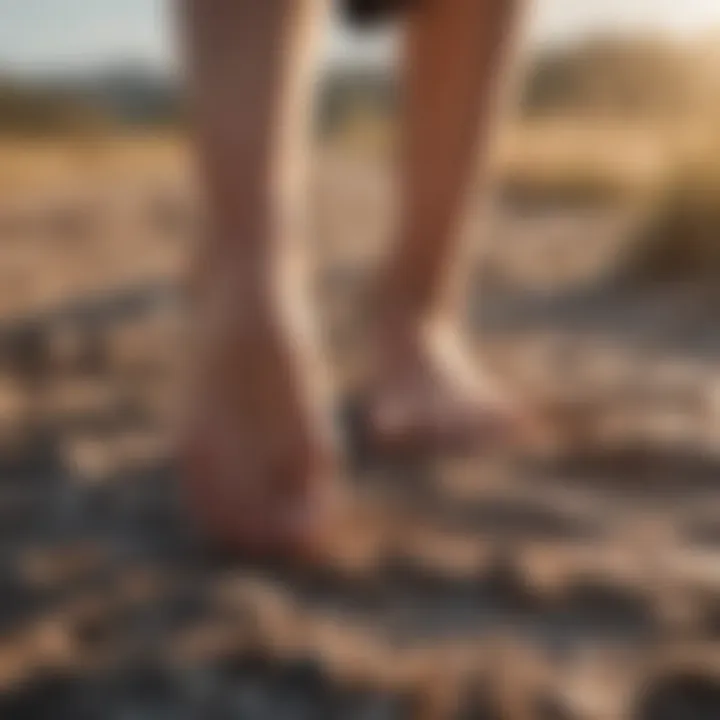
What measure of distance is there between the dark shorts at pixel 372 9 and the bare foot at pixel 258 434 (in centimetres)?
26

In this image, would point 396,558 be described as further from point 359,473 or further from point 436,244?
point 436,244

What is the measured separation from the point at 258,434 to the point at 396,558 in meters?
0.09

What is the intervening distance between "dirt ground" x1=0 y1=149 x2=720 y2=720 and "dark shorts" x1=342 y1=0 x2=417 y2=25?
0.13 meters

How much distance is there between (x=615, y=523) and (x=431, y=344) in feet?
0.70

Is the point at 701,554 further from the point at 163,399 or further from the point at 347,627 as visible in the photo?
the point at 163,399

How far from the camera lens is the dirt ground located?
546mm

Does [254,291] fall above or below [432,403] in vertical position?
above

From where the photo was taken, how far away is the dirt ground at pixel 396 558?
0.55 meters

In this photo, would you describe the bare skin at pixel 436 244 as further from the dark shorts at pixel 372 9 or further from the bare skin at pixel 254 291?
the bare skin at pixel 254 291

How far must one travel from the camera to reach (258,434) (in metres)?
0.68

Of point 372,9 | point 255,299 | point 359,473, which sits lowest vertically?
point 359,473

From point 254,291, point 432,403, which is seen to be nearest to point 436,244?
point 432,403

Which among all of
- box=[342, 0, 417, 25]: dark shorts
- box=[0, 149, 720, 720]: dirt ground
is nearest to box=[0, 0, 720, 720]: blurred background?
box=[0, 149, 720, 720]: dirt ground

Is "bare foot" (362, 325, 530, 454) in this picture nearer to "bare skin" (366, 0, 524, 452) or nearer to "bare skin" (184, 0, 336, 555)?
"bare skin" (366, 0, 524, 452)
